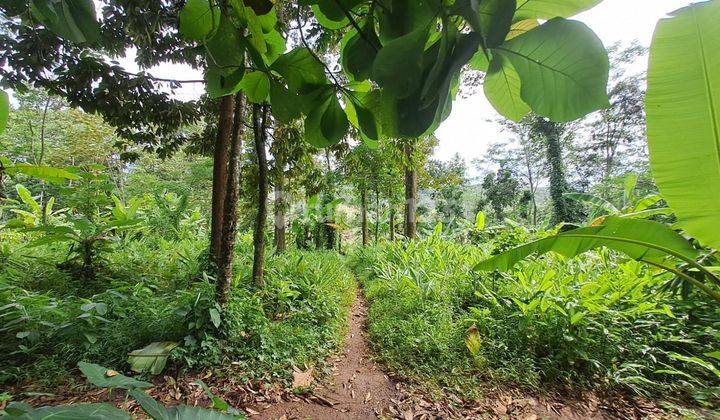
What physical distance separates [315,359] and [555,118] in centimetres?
347


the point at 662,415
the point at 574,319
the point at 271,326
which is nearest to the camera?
the point at 662,415

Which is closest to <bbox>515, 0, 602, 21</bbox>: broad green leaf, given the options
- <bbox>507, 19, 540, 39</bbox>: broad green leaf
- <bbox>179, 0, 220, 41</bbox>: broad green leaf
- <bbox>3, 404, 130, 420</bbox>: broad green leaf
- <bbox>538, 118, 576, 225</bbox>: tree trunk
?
<bbox>507, 19, 540, 39</bbox>: broad green leaf

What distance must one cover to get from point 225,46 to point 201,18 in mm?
68

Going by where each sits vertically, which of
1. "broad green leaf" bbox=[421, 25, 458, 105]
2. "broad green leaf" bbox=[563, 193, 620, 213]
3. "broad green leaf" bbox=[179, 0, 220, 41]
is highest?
"broad green leaf" bbox=[563, 193, 620, 213]

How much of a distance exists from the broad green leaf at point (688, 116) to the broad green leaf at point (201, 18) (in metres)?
1.11

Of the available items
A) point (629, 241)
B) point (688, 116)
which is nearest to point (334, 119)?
point (688, 116)

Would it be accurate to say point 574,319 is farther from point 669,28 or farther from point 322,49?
point 322,49

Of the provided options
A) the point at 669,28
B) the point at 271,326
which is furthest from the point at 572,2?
the point at 271,326

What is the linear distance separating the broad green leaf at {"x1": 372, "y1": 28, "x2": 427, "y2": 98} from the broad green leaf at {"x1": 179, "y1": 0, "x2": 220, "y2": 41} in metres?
0.32

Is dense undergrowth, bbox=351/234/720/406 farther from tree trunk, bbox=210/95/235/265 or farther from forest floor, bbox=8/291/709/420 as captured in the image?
tree trunk, bbox=210/95/235/265

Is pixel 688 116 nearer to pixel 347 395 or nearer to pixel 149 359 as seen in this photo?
pixel 347 395

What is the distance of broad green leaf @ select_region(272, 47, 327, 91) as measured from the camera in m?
0.46

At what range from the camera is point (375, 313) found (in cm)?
467

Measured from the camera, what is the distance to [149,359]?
98.7 inches
